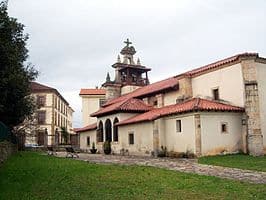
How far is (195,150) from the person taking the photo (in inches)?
979

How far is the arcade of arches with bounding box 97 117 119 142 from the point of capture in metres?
35.7

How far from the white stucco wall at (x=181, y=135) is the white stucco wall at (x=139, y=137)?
1.66 m

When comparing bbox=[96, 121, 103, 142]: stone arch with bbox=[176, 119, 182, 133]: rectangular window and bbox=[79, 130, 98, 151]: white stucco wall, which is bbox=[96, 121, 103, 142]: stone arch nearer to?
bbox=[79, 130, 98, 151]: white stucco wall

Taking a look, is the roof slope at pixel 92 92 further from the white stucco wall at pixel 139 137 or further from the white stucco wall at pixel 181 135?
the white stucco wall at pixel 181 135

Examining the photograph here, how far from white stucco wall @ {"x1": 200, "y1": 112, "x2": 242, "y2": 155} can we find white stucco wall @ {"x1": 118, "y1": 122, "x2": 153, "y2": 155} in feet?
18.4

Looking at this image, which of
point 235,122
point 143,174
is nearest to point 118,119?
point 235,122

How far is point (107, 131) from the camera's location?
3750cm

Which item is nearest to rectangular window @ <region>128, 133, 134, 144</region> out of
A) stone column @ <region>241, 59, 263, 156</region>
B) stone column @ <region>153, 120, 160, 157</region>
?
stone column @ <region>153, 120, 160, 157</region>

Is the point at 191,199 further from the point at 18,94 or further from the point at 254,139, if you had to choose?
the point at 254,139

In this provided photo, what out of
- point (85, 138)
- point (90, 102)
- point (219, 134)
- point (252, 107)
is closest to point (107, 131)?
point (85, 138)

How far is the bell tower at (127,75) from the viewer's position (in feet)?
156

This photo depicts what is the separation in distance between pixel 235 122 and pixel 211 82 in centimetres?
448

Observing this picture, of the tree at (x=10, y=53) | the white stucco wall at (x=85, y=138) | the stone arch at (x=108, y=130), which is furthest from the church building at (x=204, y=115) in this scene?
the tree at (x=10, y=53)

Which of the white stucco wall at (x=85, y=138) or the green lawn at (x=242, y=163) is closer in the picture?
the green lawn at (x=242, y=163)
